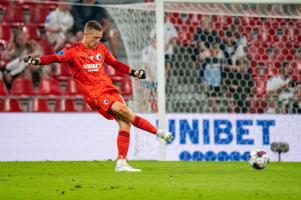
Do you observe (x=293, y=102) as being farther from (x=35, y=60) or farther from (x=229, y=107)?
(x=35, y=60)

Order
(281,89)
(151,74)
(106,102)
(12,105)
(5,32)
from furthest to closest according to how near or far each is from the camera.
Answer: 1. (5,32)
2. (12,105)
3. (281,89)
4. (151,74)
5. (106,102)

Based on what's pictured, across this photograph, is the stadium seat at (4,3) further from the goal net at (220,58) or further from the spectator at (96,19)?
the goal net at (220,58)

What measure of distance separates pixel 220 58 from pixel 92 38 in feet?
16.5

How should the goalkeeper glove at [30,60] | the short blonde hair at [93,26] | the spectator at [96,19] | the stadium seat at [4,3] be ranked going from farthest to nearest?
the stadium seat at [4,3], the spectator at [96,19], the short blonde hair at [93,26], the goalkeeper glove at [30,60]

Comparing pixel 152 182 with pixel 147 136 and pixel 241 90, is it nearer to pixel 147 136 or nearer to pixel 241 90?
pixel 147 136

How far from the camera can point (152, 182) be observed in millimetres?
8562

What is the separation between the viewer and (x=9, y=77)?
15.9 m

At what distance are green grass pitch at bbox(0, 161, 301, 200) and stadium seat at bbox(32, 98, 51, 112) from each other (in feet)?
12.2

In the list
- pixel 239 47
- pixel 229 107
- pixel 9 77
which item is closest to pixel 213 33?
pixel 239 47

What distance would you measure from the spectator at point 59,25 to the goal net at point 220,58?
2.23m

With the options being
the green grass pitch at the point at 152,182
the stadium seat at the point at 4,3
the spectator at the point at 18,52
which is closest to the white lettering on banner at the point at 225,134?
the green grass pitch at the point at 152,182

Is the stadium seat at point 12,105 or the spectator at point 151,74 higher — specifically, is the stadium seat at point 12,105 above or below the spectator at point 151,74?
below

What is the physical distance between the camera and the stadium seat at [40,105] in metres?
15.3

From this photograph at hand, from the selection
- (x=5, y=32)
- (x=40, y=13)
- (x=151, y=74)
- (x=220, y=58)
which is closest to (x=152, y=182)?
(x=151, y=74)
